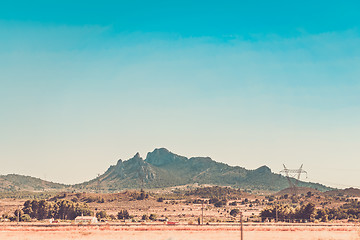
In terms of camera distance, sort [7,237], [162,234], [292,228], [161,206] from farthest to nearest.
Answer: [161,206]
[292,228]
[162,234]
[7,237]

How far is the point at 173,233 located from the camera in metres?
78.9

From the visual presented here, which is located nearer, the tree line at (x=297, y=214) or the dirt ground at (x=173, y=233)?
the dirt ground at (x=173, y=233)

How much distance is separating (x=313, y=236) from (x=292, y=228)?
12.5 meters

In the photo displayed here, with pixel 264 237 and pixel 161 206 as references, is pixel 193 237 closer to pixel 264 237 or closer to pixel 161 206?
pixel 264 237

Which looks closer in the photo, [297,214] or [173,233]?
[173,233]

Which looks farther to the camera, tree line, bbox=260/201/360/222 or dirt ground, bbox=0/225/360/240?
tree line, bbox=260/201/360/222

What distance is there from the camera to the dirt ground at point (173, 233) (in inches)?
2893

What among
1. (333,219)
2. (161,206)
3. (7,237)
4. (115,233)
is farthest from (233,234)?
(161,206)

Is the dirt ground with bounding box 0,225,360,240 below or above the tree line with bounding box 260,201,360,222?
below

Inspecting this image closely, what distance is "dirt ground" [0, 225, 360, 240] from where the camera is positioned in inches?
2893

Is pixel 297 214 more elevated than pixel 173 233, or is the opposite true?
pixel 297 214

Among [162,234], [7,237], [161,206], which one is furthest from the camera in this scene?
[161,206]

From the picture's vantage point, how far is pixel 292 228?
88.9 m

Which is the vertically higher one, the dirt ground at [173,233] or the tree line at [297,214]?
the tree line at [297,214]
